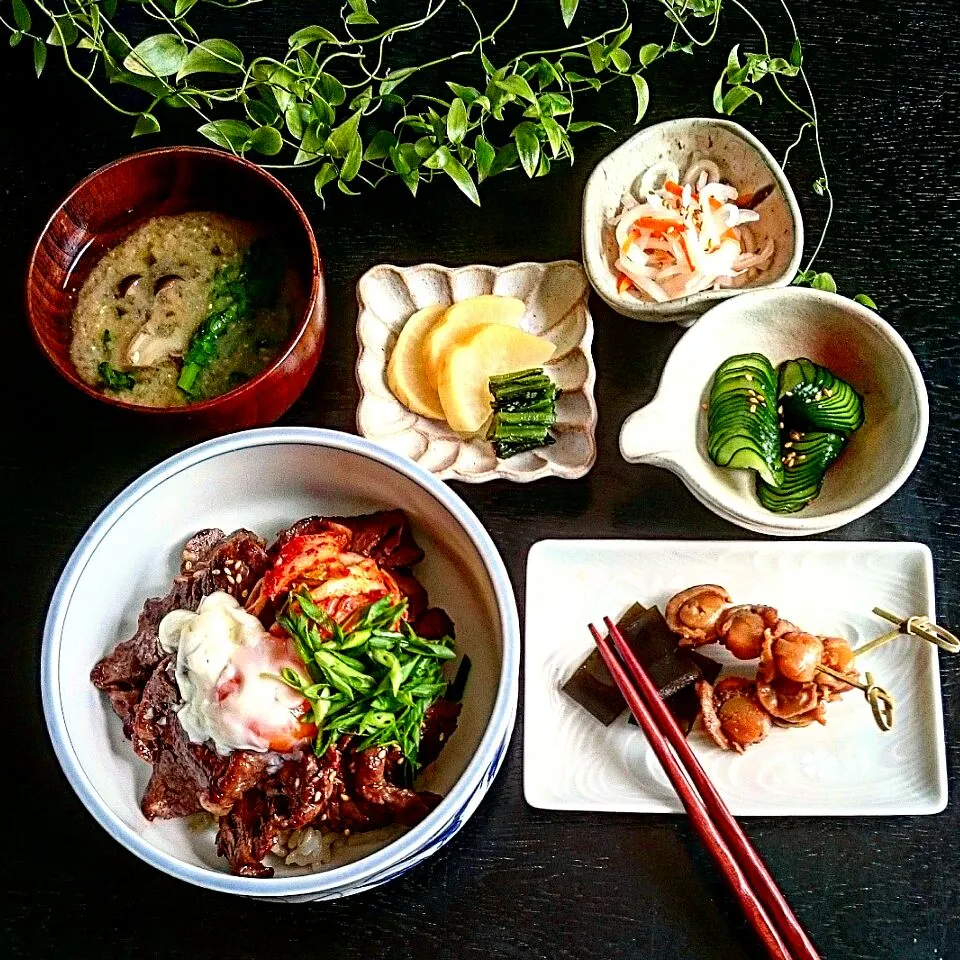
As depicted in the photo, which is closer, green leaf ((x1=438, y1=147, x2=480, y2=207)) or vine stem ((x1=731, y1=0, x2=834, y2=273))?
green leaf ((x1=438, y1=147, x2=480, y2=207))

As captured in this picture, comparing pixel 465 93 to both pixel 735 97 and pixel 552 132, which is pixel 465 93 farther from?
pixel 735 97

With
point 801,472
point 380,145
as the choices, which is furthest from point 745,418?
point 380,145

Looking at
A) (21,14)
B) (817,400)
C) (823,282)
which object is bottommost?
(817,400)

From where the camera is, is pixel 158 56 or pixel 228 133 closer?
pixel 158 56

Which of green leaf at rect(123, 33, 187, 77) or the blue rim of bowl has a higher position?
green leaf at rect(123, 33, 187, 77)

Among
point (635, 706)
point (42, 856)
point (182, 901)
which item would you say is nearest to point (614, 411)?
point (635, 706)

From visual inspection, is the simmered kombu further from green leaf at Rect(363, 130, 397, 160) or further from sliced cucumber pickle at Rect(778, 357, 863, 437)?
green leaf at Rect(363, 130, 397, 160)

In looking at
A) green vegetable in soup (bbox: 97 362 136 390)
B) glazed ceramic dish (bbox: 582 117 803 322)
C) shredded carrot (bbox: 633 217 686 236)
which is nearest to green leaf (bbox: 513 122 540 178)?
glazed ceramic dish (bbox: 582 117 803 322)

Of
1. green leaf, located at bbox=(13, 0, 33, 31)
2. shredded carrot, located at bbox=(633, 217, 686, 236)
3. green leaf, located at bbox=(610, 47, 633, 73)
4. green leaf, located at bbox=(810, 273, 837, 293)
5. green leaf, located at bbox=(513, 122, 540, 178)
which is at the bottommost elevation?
green leaf, located at bbox=(810, 273, 837, 293)
